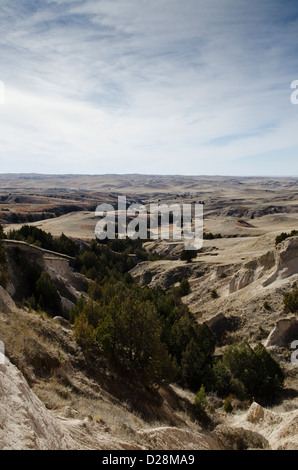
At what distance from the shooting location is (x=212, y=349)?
22.7 m

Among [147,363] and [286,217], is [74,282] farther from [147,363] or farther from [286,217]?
[286,217]

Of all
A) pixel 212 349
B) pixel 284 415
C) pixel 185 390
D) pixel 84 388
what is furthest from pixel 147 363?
pixel 212 349

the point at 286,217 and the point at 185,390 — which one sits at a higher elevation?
the point at 286,217

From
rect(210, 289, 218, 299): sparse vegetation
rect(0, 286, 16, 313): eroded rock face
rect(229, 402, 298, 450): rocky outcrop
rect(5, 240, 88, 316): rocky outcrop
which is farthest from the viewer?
rect(210, 289, 218, 299): sparse vegetation

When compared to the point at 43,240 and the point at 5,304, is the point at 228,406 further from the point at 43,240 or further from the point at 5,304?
the point at 43,240

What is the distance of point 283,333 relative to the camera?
71.6ft

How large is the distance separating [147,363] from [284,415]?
6462mm

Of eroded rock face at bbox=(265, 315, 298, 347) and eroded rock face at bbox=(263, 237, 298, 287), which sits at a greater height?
eroded rock face at bbox=(263, 237, 298, 287)

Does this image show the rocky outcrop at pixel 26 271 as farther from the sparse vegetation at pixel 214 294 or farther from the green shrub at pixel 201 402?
the sparse vegetation at pixel 214 294

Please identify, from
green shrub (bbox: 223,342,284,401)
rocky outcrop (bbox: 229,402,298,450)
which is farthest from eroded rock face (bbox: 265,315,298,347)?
rocky outcrop (bbox: 229,402,298,450)

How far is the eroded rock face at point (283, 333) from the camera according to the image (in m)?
21.6

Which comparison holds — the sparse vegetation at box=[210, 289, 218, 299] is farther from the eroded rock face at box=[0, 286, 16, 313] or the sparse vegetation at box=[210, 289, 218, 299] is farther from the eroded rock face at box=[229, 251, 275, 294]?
the eroded rock face at box=[0, 286, 16, 313]

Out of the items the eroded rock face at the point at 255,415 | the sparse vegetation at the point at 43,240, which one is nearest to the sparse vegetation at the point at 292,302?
the eroded rock face at the point at 255,415

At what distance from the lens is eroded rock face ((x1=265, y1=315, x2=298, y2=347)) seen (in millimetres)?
21594
